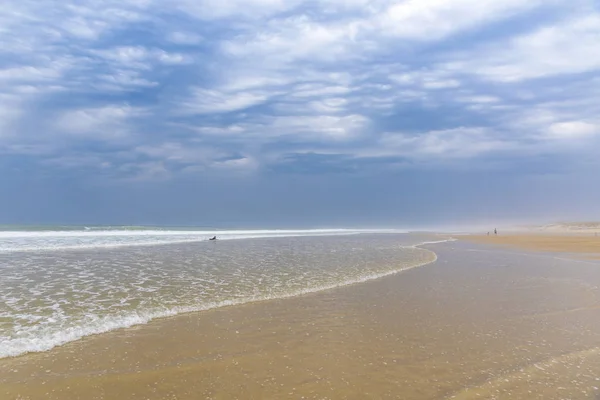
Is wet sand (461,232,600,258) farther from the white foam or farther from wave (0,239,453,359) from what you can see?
the white foam

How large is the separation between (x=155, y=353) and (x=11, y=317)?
15.1 ft

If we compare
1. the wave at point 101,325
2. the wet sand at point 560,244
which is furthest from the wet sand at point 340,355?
the wet sand at point 560,244

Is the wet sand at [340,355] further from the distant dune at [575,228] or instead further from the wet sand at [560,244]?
the distant dune at [575,228]

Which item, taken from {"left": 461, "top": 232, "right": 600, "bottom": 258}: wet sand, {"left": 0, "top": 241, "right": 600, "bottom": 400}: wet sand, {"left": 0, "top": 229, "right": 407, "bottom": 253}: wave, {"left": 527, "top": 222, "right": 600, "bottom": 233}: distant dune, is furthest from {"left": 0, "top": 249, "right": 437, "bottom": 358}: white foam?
{"left": 527, "top": 222, "right": 600, "bottom": 233}: distant dune

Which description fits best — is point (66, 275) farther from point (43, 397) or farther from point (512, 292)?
point (512, 292)

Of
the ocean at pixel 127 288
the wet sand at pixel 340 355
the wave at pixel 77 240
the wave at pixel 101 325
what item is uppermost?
the wave at pixel 77 240

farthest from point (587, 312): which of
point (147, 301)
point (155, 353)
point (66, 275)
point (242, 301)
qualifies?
point (66, 275)

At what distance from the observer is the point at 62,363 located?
632cm

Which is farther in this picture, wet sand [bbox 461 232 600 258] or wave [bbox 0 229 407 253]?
wave [bbox 0 229 407 253]

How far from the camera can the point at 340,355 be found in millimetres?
→ 6742

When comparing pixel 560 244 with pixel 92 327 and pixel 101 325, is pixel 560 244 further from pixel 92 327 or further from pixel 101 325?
pixel 92 327

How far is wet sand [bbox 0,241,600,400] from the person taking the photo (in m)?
5.39

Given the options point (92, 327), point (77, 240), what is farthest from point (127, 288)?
point (77, 240)

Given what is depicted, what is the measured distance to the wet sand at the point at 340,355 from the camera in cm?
539
